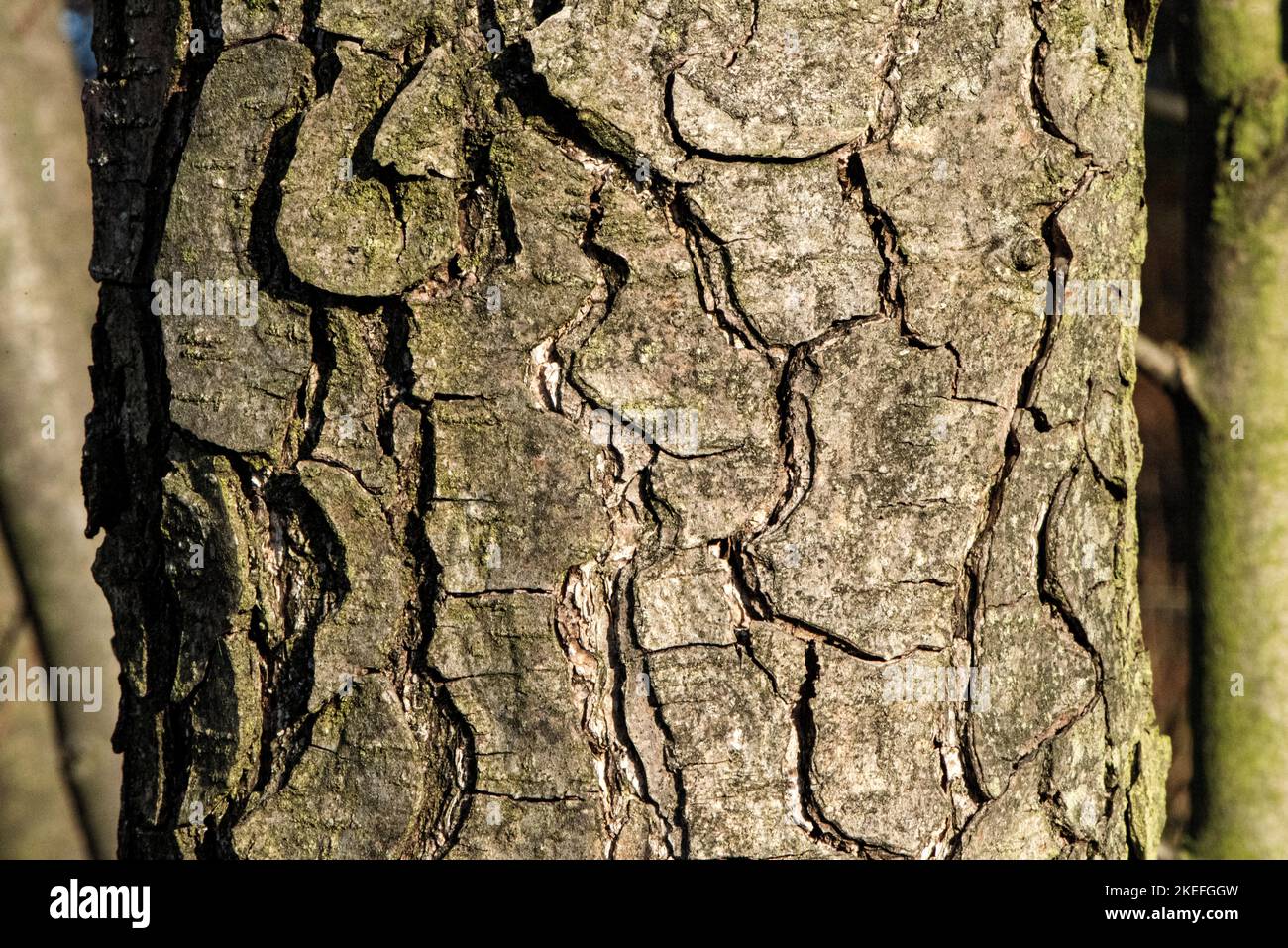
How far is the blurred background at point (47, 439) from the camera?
3.26m

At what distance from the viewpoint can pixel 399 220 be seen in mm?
938

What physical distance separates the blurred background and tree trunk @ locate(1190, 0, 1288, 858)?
124cm

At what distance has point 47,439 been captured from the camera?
327 cm

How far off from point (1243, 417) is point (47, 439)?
10.3ft

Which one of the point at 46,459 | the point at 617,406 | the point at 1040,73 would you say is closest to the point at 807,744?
the point at 617,406

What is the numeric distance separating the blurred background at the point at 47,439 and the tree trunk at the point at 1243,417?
124 centimetres

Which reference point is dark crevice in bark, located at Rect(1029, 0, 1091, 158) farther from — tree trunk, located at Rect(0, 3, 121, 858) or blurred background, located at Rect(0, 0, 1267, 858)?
tree trunk, located at Rect(0, 3, 121, 858)

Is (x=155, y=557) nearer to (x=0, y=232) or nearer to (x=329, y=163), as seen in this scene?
(x=329, y=163)

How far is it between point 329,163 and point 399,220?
0.08 metres

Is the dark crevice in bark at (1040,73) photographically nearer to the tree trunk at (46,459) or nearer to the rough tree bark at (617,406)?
the rough tree bark at (617,406)

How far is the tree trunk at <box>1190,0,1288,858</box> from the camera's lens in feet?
6.23

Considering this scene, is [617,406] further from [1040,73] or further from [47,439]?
[47,439]

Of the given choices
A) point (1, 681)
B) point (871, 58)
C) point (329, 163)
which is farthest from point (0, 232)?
point (871, 58)

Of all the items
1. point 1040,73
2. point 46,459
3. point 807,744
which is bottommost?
point 807,744
